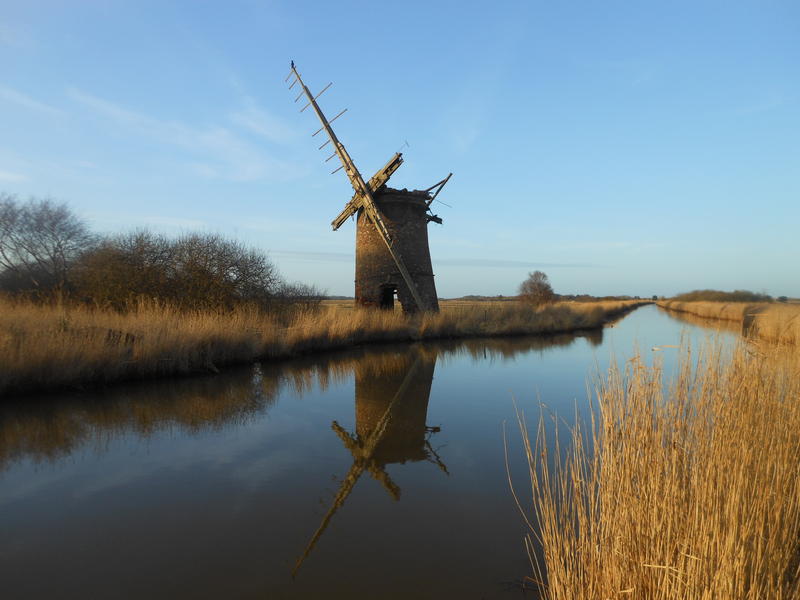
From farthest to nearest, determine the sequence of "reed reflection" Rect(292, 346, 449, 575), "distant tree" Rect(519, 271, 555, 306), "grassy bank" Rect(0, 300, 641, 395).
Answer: "distant tree" Rect(519, 271, 555, 306) < "grassy bank" Rect(0, 300, 641, 395) < "reed reflection" Rect(292, 346, 449, 575)

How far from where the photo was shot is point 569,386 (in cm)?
909

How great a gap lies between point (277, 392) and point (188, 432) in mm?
2494

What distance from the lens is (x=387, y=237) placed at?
1703 centimetres

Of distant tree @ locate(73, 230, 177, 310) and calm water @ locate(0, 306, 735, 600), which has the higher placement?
distant tree @ locate(73, 230, 177, 310)

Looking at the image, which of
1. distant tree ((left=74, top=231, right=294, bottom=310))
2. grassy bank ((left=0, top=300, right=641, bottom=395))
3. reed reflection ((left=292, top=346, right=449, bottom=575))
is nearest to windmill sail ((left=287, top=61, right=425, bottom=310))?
grassy bank ((left=0, top=300, right=641, bottom=395))

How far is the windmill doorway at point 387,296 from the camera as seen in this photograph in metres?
18.2

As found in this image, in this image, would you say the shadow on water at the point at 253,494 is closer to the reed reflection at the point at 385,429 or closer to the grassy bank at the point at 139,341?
the reed reflection at the point at 385,429

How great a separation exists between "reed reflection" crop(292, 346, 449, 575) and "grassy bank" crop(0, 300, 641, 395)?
3028 mm

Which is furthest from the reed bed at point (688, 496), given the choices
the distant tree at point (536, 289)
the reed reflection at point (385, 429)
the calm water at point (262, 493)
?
the distant tree at point (536, 289)

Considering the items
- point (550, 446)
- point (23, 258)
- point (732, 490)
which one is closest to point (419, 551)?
point (732, 490)

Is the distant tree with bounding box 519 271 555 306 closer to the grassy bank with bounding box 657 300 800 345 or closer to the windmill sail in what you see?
the grassy bank with bounding box 657 300 800 345

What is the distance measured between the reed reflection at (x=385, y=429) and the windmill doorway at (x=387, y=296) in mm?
7614

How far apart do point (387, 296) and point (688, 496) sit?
16.8m

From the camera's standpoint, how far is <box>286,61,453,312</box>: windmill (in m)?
17.4
